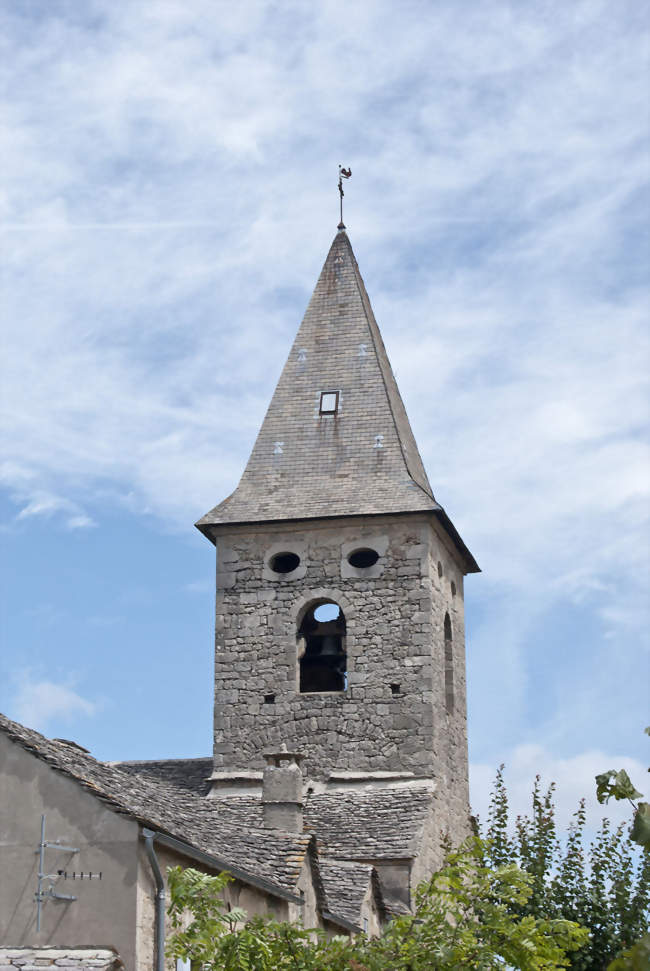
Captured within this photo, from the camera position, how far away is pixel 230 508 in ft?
88.2

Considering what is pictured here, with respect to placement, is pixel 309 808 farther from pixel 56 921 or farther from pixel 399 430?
pixel 56 921

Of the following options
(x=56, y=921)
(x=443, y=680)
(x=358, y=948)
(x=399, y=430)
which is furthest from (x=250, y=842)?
(x=399, y=430)

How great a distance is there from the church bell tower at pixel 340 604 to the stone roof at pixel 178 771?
0.50 metres

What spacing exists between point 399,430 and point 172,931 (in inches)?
585

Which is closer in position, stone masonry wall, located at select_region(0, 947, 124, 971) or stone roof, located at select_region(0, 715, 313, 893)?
stone masonry wall, located at select_region(0, 947, 124, 971)

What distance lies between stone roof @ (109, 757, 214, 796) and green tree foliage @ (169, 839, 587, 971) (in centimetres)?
1309

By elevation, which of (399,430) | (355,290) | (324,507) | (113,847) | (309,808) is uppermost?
(355,290)

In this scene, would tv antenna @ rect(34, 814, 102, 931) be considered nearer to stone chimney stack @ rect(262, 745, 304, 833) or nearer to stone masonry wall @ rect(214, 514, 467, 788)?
stone chimney stack @ rect(262, 745, 304, 833)

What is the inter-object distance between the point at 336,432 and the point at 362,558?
8.80 ft

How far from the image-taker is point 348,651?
25562mm

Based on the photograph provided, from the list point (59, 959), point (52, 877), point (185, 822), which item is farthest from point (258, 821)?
point (59, 959)

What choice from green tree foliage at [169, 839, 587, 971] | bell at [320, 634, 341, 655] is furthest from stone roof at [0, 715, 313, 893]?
bell at [320, 634, 341, 655]

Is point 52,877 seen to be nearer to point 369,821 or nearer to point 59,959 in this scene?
point 59,959

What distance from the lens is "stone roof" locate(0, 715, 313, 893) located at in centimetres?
1440
